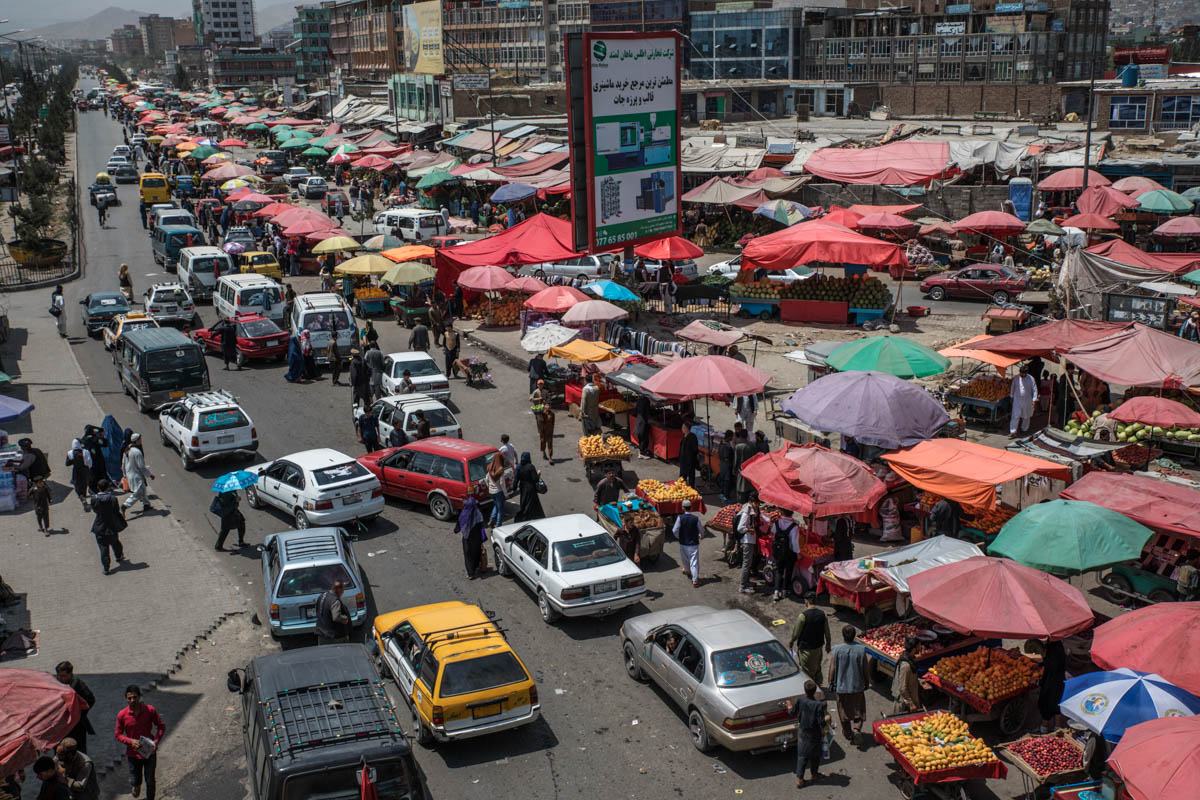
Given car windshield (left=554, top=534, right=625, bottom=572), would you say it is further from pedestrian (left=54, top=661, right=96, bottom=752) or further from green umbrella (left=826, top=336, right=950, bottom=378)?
green umbrella (left=826, top=336, right=950, bottom=378)

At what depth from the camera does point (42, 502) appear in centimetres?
1817

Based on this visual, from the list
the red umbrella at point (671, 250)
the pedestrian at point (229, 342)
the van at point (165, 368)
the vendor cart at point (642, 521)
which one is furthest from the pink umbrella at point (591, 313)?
the pedestrian at point (229, 342)

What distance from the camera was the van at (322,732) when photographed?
29.8 feet

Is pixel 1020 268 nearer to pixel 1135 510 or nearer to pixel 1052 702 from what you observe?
pixel 1135 510

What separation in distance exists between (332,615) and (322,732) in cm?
415

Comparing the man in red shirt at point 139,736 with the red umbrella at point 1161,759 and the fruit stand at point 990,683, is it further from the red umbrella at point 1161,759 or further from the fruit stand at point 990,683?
the red umbrella at point 1161,759

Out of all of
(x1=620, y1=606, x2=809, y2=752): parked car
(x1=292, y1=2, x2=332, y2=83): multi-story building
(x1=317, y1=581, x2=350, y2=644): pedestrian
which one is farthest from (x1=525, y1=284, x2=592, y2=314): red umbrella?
(x1=292, y1=2, x2=332, y2=83): multi-story building

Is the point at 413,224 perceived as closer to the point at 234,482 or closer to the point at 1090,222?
the point at 1090,222

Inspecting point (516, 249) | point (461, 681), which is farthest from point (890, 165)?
point (461, 681)

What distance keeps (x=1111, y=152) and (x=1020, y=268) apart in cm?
1264

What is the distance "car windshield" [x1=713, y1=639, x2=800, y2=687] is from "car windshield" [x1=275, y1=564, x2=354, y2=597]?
17.8ft

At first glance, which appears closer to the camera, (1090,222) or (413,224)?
(1090,222)

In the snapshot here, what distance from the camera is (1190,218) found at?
111 feet

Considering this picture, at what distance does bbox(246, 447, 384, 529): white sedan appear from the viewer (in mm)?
17484
